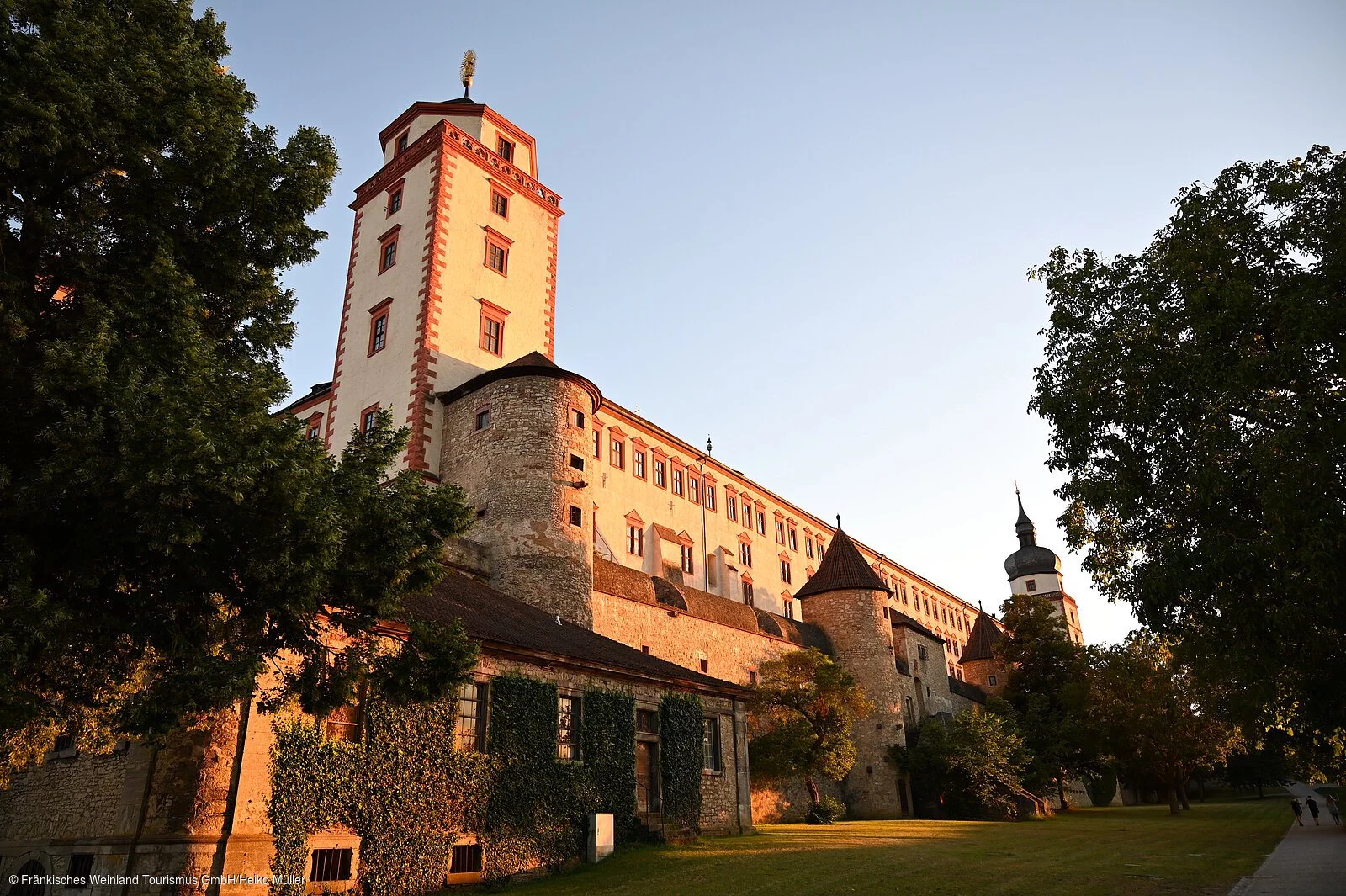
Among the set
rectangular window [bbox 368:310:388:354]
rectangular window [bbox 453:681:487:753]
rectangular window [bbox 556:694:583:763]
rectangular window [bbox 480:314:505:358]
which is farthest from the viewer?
rectangular window [bbox 480:314:505:358]

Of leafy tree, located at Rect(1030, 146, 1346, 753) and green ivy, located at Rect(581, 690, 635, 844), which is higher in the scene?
leafy tree, located at Rect(1030, 146, 1346, 753)

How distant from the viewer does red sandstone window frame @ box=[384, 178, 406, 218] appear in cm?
3572

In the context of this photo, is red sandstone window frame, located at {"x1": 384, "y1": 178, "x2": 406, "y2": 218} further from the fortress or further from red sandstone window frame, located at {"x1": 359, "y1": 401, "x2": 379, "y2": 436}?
red sandstone window frame, located at {"x1": 359, "y1": 401, "x2": 379, "y2": 436}

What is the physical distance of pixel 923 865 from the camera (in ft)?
56.0

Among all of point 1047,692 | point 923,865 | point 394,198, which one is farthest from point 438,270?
point 1047,692

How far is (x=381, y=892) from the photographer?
46.7ft

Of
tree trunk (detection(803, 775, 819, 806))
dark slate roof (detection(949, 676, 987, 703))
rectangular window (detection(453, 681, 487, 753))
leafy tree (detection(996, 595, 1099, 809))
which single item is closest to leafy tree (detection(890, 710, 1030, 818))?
leafy tree (detection(996, 595, 1099, 809))

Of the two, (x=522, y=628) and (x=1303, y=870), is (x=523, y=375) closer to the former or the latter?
(x=522, y=628)

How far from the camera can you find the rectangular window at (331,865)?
44.8 feet

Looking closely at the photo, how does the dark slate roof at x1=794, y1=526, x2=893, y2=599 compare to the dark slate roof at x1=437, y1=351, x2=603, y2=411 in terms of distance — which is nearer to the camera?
the dark slate roof at x1=437, y1=351, x2=603, y2=411

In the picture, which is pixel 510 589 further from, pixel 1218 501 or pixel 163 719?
pixel 1218 501

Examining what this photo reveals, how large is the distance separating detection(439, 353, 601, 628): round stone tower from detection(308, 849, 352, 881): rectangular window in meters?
12.0

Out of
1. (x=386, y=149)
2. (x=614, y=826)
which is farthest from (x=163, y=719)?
(x=386, y=149)

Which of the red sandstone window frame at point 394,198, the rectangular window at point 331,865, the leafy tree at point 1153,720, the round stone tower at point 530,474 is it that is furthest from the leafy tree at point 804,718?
the red sandstone window frame at point 394,198
